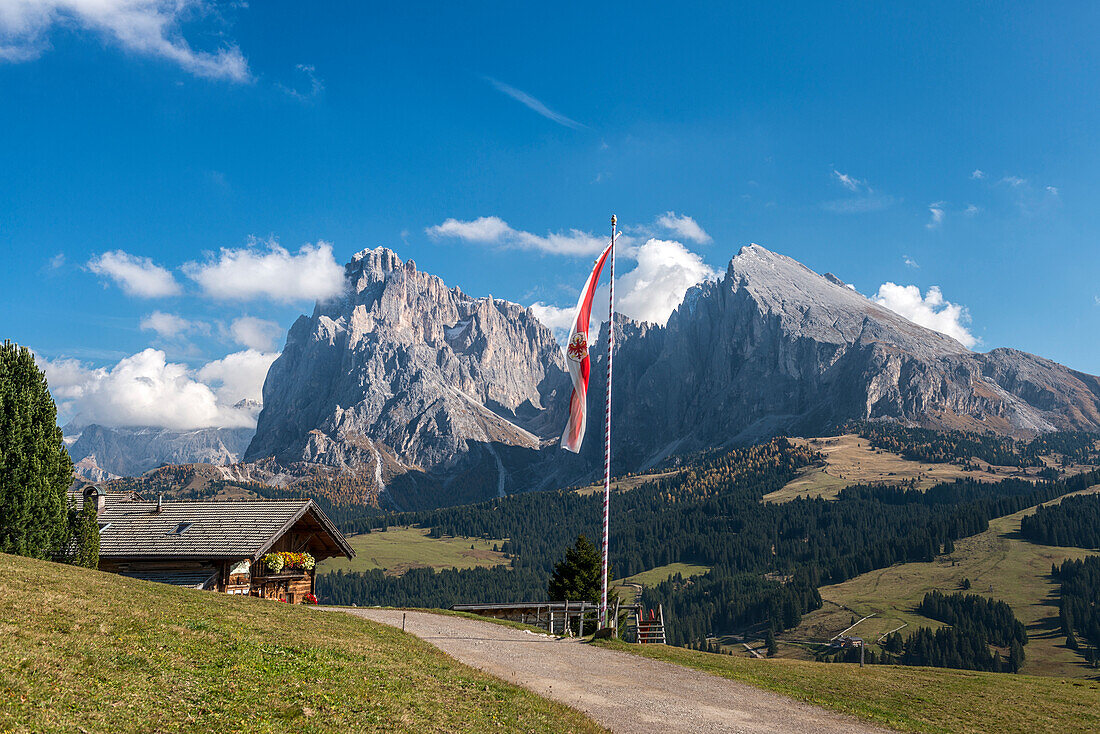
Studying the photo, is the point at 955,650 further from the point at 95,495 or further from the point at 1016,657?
the point at 95,495

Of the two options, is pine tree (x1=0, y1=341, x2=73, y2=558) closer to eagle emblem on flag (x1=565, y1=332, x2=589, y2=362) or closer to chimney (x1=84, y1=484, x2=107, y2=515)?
chimney (x1=84, y1=484, x2=107, y2=515)

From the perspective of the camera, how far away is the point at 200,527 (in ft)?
152

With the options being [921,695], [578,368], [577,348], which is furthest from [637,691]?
[577,348]

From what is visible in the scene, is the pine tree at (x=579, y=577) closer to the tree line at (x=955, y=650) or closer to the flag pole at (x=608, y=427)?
the flag pole at (x=608, y=427)

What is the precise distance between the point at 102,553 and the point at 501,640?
27113 millimetres

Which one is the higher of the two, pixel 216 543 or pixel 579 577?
pixel 216 543

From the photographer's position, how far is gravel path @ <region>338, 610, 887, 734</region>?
1930 centimetres

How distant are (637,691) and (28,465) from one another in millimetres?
34788

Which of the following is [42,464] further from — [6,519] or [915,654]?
[915,654]

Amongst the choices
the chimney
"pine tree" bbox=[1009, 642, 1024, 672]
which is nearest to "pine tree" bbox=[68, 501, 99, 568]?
the chimney

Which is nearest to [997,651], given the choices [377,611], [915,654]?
[915,654]

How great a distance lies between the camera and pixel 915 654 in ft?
629

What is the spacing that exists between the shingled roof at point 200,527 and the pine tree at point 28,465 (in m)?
5.21

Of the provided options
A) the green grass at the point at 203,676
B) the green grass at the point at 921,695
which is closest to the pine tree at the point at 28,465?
the green grass at the point at 203,676
